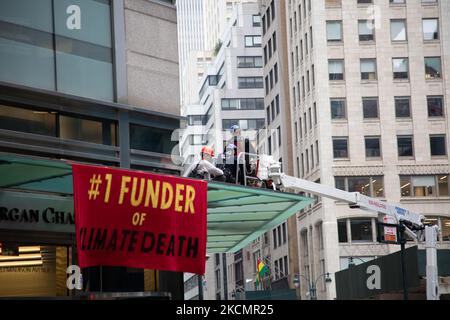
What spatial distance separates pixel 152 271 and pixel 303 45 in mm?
70596

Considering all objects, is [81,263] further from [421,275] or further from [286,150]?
[286,150]

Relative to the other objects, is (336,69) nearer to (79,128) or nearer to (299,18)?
(299,18)

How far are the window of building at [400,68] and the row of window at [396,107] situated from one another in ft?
7.22

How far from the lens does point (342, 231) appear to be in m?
82.6

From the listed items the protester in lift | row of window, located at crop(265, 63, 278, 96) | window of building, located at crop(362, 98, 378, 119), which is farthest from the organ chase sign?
row of window, located at crop(265, 63, 278, 96)

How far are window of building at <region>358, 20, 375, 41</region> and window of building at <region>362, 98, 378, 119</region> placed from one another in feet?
19.7

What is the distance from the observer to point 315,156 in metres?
86.8

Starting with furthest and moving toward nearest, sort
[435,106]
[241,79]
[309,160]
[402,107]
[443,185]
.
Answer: [241,79]
[309,160]
[402,107]
[435,106]
[443,185]

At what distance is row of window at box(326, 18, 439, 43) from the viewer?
283 ft

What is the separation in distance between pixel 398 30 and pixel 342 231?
803 inches

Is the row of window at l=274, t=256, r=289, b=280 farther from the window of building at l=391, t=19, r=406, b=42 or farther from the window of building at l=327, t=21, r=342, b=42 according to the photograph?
the window of building at l=391, t=19, r=406, b=42

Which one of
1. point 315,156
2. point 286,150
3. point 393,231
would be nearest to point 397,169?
point 315,156

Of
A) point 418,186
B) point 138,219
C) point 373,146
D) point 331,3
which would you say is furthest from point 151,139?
point 331,3

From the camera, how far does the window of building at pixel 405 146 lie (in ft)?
278
